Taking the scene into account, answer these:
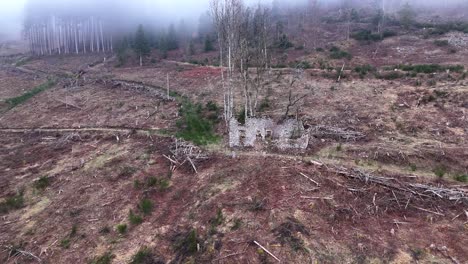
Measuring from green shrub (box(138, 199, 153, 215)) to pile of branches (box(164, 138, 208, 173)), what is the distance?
3.30m

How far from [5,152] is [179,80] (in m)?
20.1

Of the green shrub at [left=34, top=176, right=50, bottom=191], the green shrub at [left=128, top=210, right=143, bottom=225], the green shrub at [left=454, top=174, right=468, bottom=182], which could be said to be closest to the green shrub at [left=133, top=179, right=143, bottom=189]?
the green shrub at [left=128, top=210, right=143, bottom=225]

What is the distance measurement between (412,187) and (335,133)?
6.75m

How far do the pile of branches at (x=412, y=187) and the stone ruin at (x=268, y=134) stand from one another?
3.77 m

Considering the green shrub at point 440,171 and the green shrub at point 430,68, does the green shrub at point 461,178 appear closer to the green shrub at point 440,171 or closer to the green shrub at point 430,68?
the green shrub at point 440,171

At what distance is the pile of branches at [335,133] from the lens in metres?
20.8

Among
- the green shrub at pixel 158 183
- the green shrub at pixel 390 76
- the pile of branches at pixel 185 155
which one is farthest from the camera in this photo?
the green shrub at pixel 390 76

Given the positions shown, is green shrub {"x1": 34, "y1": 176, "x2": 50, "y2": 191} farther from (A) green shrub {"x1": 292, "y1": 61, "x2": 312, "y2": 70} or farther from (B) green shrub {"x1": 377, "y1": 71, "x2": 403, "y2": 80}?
(B) green shrub {"x1": 377, "y1": 71, "x2": 403, "y2": 80}

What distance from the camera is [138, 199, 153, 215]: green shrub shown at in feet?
51.5

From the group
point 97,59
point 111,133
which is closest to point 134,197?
point 111,133

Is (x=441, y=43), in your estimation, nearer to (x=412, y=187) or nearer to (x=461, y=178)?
(x=461, y=178)

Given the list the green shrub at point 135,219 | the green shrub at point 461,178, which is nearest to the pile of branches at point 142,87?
the green shrub at point 135,219

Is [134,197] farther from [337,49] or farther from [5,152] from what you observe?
[337,49]

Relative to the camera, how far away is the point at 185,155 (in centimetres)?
1992
